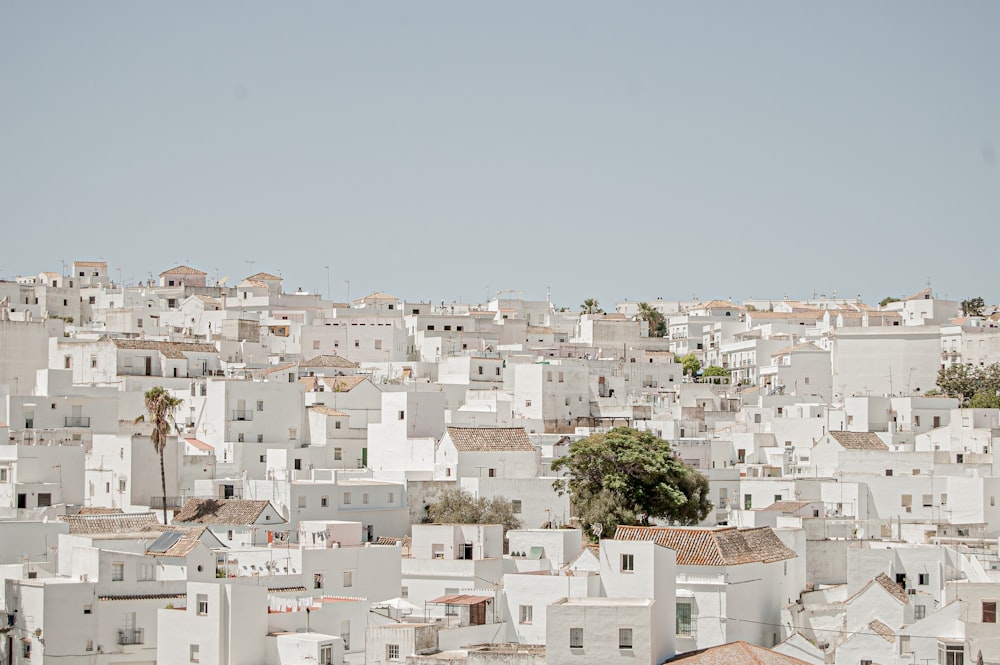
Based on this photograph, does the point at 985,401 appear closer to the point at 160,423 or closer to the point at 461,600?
the point at 160,423

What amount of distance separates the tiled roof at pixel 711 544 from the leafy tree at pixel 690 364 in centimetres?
4545

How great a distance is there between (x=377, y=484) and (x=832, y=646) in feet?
48.9

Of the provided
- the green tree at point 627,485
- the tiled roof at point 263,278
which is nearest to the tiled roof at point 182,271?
the tiled roof at point 263,278

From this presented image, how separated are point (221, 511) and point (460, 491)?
6.96 m

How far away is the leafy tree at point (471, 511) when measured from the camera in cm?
4100

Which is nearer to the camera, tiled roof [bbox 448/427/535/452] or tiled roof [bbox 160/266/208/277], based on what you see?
tiled roof [bbox 448/427/535/452]

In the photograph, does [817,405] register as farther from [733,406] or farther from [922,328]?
[922,328]

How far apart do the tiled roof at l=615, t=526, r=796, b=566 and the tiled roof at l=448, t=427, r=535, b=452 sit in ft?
39.0

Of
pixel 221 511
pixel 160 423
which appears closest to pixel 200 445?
pixel 160 423

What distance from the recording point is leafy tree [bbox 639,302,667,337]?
90562 millimetres

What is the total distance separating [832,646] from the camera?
31.4 meters

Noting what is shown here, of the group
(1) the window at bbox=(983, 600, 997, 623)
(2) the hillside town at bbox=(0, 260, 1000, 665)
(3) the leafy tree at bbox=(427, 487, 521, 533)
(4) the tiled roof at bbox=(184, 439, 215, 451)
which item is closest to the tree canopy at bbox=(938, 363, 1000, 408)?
(2) the hillside town at bbox=(0, 260, 1000, 665)

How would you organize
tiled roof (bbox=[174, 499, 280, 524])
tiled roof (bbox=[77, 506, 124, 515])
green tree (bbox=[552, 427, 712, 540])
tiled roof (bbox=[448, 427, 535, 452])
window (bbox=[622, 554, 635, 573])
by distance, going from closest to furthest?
window (bbox=[622, 554, 635, 573]) < tiled roof (bbox=[174, 499, 280, 524]) < tiled roof (bbox=[77, 506, 124, 515]) < green tree (bbox=[552, 427, 712, 540]) < tiled roof (bbox=[448, 427, 535, 452])

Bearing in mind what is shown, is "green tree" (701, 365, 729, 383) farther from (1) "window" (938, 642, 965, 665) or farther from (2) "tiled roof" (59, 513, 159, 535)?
(1) "window" (938, 642, 965, 665)
